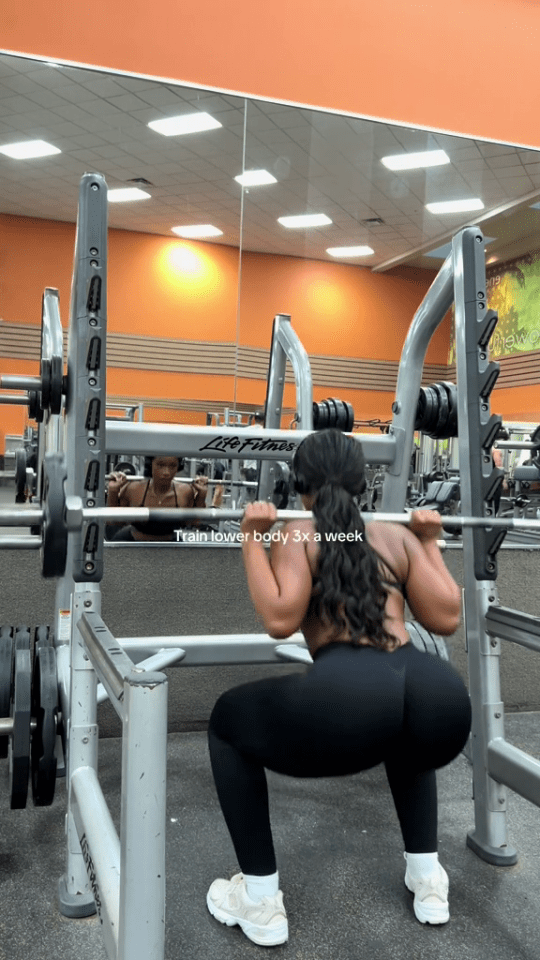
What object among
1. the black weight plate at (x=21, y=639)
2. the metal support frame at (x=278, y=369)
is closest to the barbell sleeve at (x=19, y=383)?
the black weight plate at (x=21, y=639)

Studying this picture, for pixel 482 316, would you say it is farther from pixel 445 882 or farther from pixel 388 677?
pixel 445 882

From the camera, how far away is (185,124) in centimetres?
371

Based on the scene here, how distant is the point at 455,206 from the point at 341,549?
3625mm

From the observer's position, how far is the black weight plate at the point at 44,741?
5.11ft

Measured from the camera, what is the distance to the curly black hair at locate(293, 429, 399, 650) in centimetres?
137

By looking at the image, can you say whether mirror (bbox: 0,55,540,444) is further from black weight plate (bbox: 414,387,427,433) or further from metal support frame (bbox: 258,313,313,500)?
black weight plate (bbox: 414,387,427,433)

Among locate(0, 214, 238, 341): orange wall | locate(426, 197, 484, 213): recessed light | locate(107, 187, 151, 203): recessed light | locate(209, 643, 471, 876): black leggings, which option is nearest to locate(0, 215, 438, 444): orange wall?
locate(0, 214, 238, 341): orange wall

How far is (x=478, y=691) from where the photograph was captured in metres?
1.91

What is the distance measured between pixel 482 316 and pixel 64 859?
1750mm

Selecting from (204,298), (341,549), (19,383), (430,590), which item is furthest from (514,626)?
(204,298)

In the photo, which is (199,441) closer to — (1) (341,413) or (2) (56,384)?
(2) (56,384)

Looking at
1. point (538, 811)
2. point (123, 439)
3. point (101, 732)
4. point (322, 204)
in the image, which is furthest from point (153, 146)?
point (538, 811)

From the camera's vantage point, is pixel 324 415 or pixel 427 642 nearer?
pixel 427 642

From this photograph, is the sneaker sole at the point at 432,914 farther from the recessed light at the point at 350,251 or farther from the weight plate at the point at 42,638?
the recessed light at the point at 350,251
